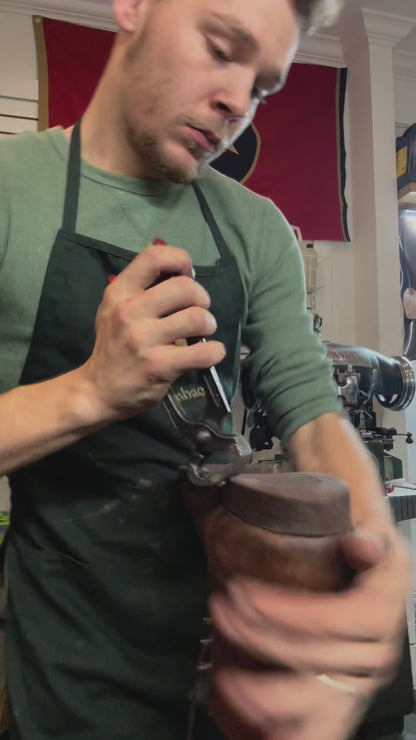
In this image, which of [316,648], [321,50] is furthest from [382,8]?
[316,648]

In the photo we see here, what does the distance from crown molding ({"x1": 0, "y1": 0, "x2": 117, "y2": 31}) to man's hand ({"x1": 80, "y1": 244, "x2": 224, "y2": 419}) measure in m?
2.88

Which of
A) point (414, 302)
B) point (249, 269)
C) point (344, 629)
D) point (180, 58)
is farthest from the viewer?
point (414, 302)

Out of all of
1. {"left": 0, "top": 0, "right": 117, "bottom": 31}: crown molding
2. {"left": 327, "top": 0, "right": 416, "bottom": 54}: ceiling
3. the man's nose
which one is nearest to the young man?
the man's nose

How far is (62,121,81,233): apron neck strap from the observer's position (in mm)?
866

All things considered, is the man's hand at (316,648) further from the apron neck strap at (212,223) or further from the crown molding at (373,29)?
the crown molding at (373,29)

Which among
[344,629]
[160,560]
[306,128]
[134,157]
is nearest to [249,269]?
[134,157]

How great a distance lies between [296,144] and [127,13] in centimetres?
237

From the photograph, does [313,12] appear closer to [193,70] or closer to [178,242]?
[193,70]

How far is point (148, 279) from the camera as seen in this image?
63 cm

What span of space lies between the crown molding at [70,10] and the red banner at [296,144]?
2.7 inches

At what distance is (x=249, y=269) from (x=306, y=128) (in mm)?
2502

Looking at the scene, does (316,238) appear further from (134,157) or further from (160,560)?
(160,560)

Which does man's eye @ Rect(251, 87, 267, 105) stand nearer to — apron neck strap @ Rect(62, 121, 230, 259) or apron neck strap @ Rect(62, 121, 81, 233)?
apron neck strap @ Rect(62, 121, 230, 259)

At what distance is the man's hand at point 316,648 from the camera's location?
46cm
